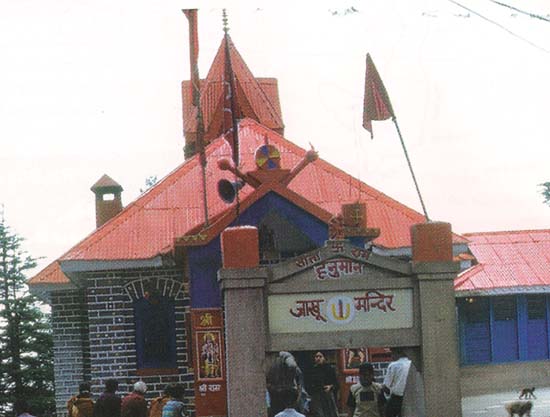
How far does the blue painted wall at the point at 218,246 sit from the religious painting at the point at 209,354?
53 centimetres

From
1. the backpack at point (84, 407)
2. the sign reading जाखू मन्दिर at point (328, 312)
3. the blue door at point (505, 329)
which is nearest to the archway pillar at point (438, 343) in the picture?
the sign reading जाखू मन्दिर at point (328, 312)

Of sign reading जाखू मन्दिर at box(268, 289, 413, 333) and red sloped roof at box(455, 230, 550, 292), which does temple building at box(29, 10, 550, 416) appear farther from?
red sloped roof at box(455, 230, 550, 292)

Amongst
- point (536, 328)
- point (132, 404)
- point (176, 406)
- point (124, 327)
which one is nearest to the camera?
point (176, 406)

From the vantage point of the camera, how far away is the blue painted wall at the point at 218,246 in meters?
19.3

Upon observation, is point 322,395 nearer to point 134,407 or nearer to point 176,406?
point 176,406

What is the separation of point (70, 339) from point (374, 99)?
10.9 m

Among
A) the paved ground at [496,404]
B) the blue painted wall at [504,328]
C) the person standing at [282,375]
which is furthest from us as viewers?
the blue painted wall at [504,328]

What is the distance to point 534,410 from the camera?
72.5 ft

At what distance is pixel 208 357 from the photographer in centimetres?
1977

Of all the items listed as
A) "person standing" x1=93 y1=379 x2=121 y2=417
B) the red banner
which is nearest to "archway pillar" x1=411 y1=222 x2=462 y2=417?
"person standing" x1=93 y1=379 x2=121 y2=417

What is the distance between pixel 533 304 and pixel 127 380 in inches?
576

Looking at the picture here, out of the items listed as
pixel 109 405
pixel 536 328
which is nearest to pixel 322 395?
pixel 109 405

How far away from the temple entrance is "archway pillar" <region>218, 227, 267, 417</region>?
0.01m

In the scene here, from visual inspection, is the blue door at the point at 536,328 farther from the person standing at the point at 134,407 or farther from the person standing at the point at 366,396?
the person standing at the point at 366,396
